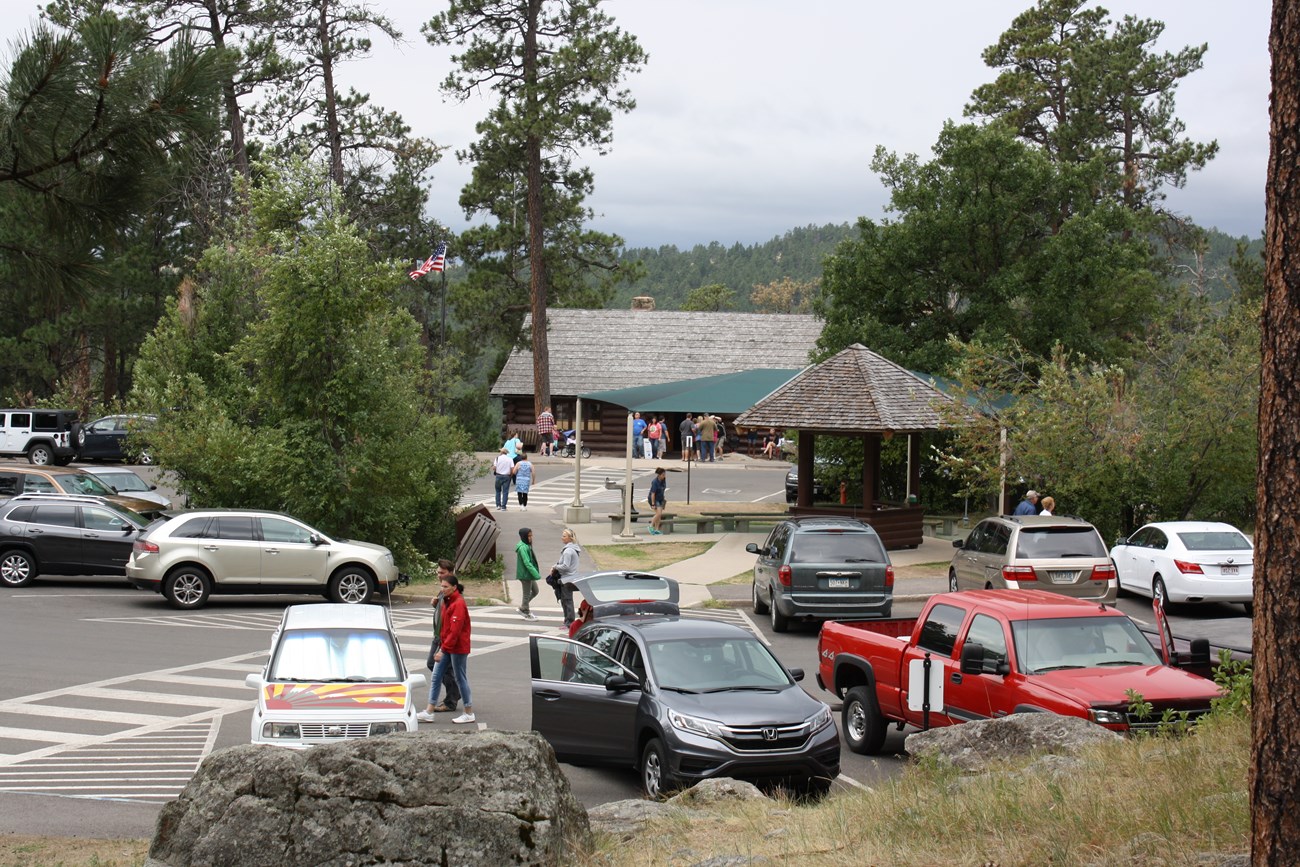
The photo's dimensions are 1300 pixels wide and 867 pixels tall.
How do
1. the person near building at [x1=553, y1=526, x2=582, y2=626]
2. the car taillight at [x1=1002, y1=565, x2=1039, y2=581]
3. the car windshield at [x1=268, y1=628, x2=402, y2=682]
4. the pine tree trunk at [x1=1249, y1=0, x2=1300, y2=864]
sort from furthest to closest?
the person near building at [x1=553, y1=526, x2=582, y2=626], the car taillight at [x1=1002, y1=565, x2=1039, y2=581], the car windshield at [x1=268, y1=628, x2=402, y2=682], the pine tree trunk at [x1=1249, y1=0, x2=1300, y2=864]

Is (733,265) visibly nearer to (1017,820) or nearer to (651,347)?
(651,347)

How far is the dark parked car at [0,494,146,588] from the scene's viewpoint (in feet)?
81.3

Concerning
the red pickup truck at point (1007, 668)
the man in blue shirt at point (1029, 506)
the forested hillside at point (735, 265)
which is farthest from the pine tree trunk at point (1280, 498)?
the forested hillside at point (735, 265)

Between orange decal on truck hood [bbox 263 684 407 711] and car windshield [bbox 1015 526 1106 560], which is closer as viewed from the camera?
orange decal on truck hood [bbox 263 684 407 711]

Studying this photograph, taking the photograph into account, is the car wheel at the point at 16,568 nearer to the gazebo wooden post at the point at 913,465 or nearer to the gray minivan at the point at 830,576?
the gray minivan at the point at 830,576

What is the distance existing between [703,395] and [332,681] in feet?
73.0

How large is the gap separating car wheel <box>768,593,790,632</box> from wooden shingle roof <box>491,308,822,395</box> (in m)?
35.1

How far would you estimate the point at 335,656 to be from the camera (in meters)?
13.5

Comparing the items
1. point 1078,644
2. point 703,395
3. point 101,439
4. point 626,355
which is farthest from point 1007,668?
point 626,355

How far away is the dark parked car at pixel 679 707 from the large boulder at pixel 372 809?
10.5 ft

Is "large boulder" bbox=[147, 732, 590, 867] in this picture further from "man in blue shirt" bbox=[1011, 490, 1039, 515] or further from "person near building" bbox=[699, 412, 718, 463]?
"person near building" bbox=[699, 412, 718, 463]

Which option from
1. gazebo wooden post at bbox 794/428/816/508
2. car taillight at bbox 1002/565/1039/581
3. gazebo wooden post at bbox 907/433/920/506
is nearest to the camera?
car taillight at bbox 1002/565/1039/581

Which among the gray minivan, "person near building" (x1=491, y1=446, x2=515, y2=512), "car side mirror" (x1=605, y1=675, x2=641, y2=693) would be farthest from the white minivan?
"person near building" (x1=491, y1=446, x2=515, y2=512)

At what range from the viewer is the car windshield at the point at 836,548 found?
70.3ft
